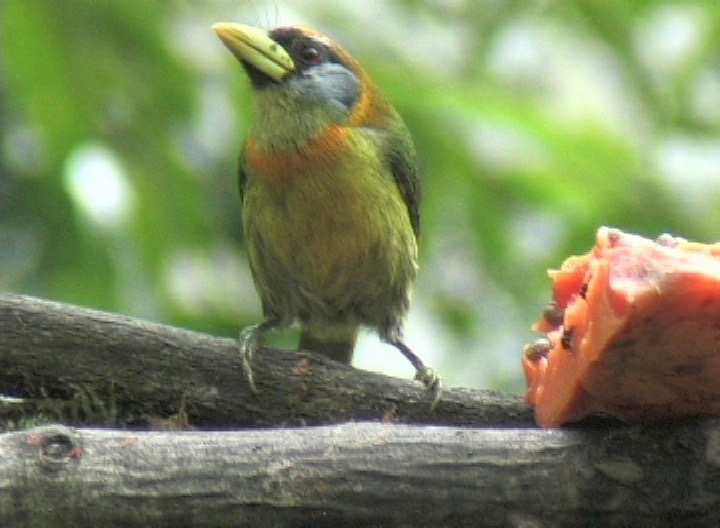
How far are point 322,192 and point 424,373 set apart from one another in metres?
0.60

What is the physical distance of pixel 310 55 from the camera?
13.0 ft

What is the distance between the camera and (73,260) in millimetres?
4438

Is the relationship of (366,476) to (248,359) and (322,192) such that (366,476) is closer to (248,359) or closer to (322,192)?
(248,359)

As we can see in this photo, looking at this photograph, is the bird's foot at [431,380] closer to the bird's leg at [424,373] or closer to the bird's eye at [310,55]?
the bird's leg at [424,373]

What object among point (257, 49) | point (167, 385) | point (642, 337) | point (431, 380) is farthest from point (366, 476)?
point (257, 49)

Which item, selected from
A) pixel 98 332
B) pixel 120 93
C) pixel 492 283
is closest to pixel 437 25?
pixel 492 283

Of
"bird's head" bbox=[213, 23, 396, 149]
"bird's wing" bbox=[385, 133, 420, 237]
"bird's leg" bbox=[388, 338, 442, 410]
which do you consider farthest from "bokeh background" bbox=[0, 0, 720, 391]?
"bird's leg" bbox=[388, 338, 442, 410]

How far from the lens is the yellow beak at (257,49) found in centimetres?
378

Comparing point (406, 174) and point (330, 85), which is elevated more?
point (330, 85)

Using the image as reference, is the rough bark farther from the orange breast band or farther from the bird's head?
the bird's head

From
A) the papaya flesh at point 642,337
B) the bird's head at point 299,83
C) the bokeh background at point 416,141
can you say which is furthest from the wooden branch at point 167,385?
the bokeh background at point 416,141

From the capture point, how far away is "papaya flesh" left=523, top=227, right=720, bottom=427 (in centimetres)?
221

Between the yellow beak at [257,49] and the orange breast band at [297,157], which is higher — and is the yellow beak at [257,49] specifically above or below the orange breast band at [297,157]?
above

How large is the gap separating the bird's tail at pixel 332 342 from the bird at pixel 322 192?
0.05 m
